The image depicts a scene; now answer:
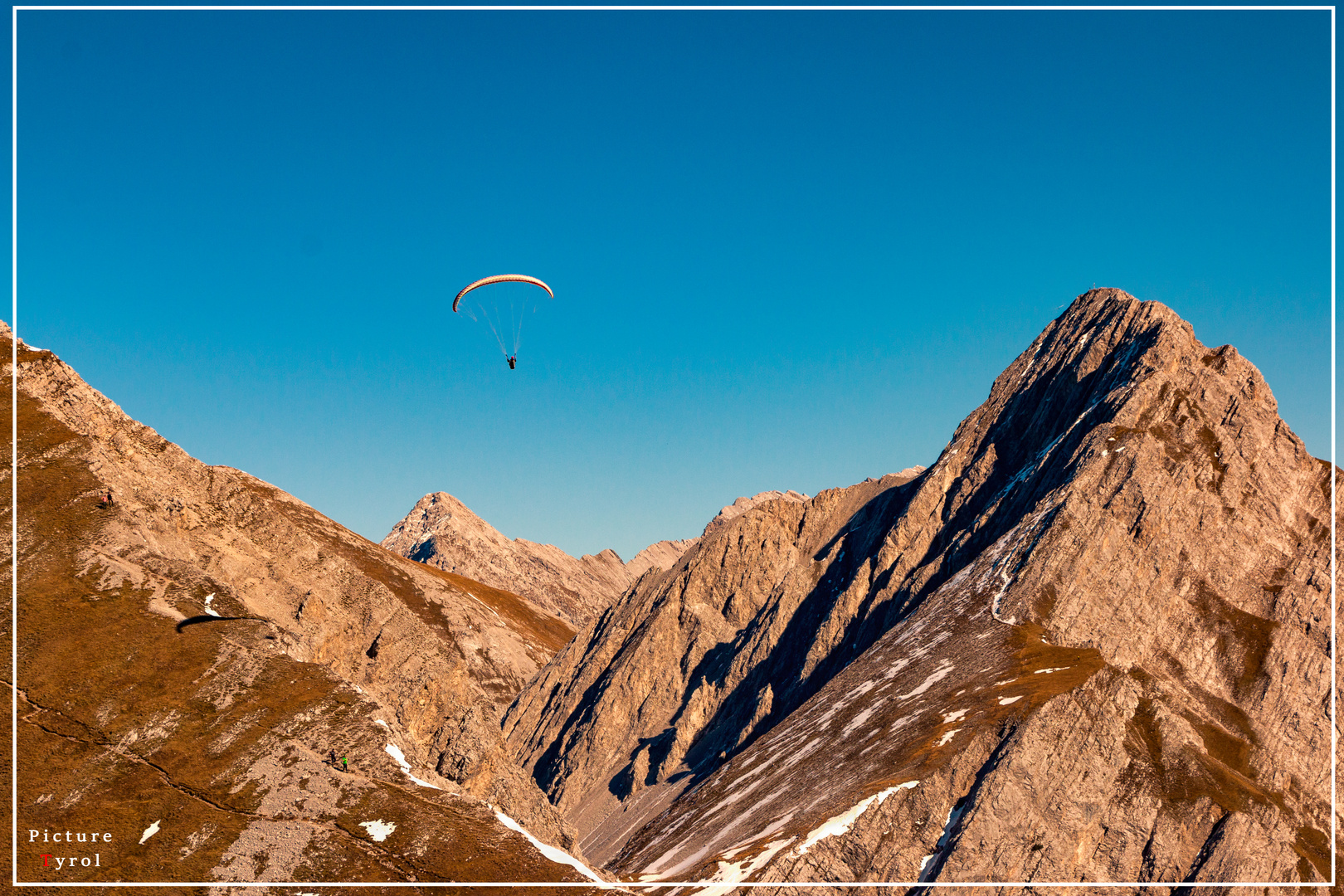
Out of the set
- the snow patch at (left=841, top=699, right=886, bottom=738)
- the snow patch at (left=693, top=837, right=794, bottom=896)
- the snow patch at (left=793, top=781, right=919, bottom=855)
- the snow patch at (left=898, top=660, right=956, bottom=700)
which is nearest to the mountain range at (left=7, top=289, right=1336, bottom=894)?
the snow patch at (left=793, top=781, right=919, bottom=855)

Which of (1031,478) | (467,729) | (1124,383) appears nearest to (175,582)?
(467,729)

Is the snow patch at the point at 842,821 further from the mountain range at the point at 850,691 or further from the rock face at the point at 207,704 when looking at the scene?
the rock face at the point at 207,704

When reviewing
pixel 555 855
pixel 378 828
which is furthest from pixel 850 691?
pixel 378 828

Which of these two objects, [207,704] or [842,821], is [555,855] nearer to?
[842,821]

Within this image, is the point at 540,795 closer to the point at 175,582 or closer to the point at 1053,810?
the point at 175,582

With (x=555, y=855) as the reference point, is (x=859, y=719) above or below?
above

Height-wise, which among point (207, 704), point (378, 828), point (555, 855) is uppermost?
point (207, 704)

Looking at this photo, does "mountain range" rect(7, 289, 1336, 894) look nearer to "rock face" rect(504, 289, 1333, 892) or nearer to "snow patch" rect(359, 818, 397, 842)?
"snow patch" rect(359, 818, 397, 842)

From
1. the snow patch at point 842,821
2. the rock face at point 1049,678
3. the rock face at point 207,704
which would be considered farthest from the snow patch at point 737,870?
the rock face at point 207,704
